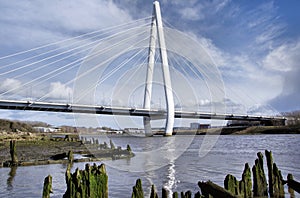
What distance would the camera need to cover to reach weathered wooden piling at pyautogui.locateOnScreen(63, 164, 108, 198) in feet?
22.2

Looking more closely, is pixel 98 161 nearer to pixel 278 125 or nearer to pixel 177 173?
pixel 177 173

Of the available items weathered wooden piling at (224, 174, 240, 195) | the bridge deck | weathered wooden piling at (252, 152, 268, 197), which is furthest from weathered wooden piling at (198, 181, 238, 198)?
the bridge deck

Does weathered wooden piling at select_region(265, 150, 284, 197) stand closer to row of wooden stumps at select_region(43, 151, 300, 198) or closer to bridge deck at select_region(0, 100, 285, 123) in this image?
row of wooden stumps at select_region(43, 151, 300, 198)

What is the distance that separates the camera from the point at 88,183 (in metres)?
6.77

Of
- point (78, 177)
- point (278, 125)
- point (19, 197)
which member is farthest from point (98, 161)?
point (278, 125)

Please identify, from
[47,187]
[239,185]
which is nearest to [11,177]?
[47,187]

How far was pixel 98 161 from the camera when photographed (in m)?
21.5

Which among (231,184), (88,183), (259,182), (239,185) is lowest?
(259,182)

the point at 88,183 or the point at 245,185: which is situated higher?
the point at 88,183

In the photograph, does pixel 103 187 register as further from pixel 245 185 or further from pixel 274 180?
pixel 274 180

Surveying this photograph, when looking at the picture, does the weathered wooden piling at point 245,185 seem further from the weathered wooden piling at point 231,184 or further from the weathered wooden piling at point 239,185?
the weathered wooden piling at point 231,184

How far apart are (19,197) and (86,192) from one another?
502 cm

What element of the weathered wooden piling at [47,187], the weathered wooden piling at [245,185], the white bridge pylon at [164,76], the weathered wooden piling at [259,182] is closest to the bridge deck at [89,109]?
the white bridge pylon at [164,76]

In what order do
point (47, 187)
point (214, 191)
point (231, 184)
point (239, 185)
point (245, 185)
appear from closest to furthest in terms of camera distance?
point (214, 191) → point (47, 187) → point (231, 184) → point (239, 185) → point (245, 185)
